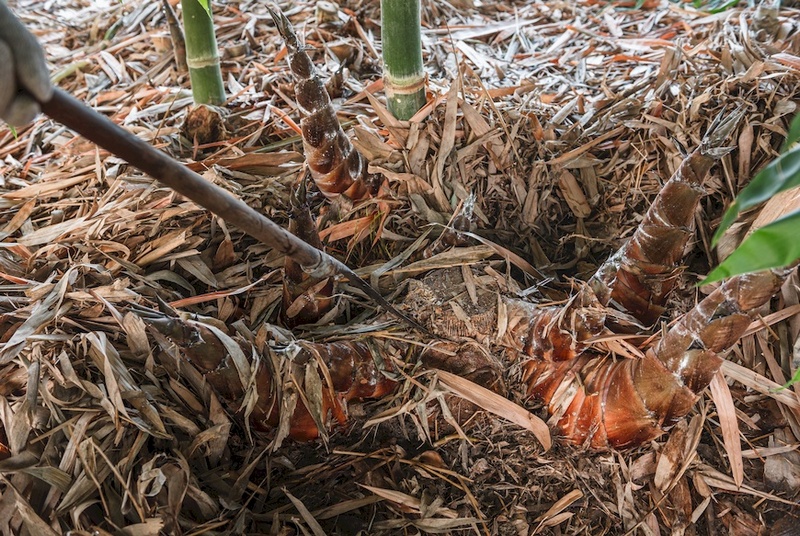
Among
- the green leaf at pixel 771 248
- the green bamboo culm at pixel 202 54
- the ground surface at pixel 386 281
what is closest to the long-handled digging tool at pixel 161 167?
the ground surface at pixel 386 281

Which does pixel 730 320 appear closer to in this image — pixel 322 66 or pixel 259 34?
pixel 322 66

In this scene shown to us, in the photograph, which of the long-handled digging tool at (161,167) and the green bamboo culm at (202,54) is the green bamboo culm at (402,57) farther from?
the long-handled digging tool at (161,167)

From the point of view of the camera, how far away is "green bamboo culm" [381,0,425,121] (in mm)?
1011

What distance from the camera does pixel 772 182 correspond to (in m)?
0.41

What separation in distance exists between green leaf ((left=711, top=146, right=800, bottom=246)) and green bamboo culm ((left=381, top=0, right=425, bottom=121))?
2.40ft

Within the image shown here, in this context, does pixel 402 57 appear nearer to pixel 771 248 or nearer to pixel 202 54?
pixel 202 54

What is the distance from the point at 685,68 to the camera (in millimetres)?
1217

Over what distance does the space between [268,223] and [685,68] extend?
98cm

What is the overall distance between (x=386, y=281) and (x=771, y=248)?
0.67 metres

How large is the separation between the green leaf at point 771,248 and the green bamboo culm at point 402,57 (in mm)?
742

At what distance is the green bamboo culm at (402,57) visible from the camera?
1011 mm

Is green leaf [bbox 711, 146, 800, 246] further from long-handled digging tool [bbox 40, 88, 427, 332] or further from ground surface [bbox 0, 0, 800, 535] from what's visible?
ground surface [bbox 0, 0, 800, 535]

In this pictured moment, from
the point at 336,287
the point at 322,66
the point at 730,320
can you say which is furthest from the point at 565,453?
the point at 322,66

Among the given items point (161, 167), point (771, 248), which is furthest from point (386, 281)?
point (771, 248)
